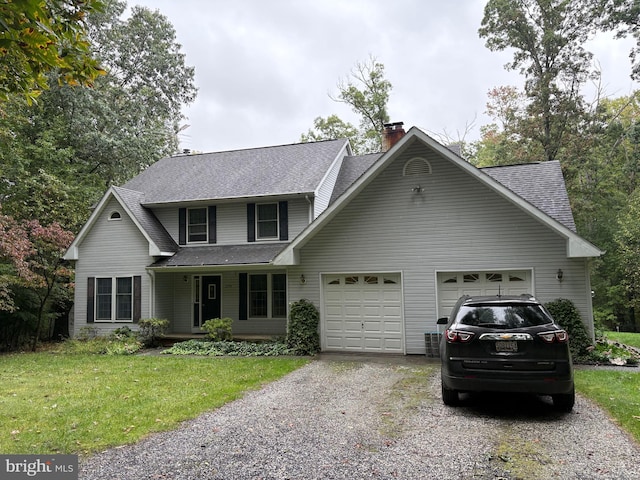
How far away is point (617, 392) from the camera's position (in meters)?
7.20

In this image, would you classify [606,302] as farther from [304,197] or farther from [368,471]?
[368,471]

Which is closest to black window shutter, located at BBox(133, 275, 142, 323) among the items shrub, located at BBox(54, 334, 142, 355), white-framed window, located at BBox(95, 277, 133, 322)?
white-framed window, located at BBox(95, 277, 133, 322)

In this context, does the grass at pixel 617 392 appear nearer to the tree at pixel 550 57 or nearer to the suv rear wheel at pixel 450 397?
the suv rear wheel at pixel 450 397

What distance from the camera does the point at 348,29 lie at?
63.4ft

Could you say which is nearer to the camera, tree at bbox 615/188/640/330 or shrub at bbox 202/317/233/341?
shrub at bbox 202/317/233/341

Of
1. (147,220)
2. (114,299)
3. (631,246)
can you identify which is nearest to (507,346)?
(147,220)

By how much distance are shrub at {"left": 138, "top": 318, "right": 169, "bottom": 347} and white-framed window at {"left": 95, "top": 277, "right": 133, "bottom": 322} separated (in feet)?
2.92

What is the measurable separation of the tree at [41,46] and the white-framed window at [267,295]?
37.4ft

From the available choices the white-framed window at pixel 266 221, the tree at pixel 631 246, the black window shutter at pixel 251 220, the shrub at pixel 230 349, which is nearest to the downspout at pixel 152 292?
the shrub at pixel 230 349

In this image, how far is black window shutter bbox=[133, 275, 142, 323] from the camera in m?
14.7

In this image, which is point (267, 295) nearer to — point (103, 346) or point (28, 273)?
point (103, 346)

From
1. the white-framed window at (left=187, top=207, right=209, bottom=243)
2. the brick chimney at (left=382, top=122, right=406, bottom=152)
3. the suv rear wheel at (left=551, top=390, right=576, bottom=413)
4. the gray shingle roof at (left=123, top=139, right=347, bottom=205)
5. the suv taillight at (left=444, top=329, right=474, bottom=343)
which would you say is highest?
the brick chimney at (left=382, top=122, right=406, bottom=152)

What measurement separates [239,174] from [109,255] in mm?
5609

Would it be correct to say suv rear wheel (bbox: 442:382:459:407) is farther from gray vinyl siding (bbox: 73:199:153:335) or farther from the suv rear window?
gray vinyl siding (bbox: 73:199:153:335)
